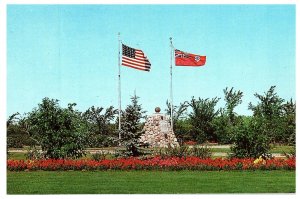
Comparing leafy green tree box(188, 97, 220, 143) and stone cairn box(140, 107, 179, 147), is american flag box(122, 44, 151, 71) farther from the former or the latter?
leafy green tree box(188, 97, 220, 143)

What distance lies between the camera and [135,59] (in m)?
22.8

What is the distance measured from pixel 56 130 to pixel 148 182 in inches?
203

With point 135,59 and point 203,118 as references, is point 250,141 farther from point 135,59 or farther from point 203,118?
point 203,118

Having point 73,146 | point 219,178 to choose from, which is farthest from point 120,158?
point 219,178

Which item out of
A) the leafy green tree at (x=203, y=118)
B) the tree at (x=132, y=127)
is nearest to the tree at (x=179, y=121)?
the leafy green tree at (x=203, y=118)

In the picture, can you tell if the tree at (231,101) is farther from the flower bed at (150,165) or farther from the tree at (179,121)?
the flower bed at (150,165)

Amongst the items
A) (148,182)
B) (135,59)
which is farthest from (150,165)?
(135,59)

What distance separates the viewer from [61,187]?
44.8ft

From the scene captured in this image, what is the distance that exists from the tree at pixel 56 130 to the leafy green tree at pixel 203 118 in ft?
46.5

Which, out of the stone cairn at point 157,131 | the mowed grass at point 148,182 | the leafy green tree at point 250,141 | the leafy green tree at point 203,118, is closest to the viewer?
the mowed grass at point 148,182

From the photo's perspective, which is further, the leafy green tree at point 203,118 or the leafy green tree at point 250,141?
the leafy green tree at point 203,118

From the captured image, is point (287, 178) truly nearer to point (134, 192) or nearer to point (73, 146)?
point (134, 192)

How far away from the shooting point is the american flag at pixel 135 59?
22.7 metres
